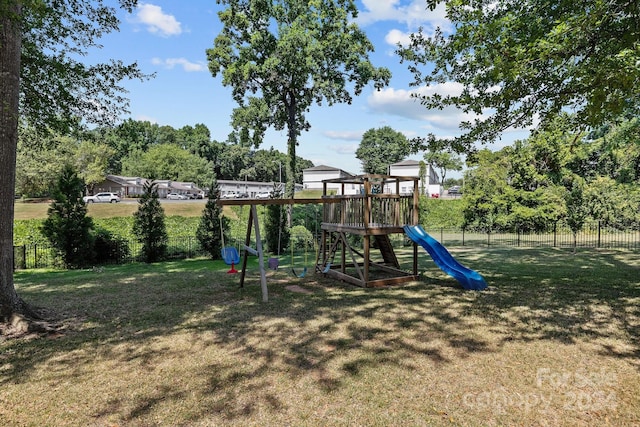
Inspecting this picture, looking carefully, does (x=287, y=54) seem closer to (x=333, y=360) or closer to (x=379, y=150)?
→ (x=333, y=360)

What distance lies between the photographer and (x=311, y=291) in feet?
27.4

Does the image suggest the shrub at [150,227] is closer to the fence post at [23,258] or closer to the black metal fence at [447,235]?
the black metal fence at [447,235]

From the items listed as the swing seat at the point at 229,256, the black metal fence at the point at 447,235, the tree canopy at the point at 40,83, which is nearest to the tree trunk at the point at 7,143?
the tree canopy at the point at 40,83

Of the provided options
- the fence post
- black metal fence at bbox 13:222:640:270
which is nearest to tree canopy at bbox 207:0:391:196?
black metal fence at bbox 13:222:640:270

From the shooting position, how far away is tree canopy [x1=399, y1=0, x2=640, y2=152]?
15.5ft

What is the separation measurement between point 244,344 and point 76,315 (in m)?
3.56

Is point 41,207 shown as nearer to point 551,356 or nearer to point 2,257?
point 2,257

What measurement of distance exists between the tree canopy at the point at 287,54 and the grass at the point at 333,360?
17.6 meters

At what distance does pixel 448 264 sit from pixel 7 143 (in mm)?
8507

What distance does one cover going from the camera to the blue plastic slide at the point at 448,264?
8125 mm

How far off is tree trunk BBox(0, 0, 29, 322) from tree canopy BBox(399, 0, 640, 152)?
6.61 metres

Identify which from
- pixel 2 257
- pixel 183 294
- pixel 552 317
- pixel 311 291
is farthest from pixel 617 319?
pixel 2 257

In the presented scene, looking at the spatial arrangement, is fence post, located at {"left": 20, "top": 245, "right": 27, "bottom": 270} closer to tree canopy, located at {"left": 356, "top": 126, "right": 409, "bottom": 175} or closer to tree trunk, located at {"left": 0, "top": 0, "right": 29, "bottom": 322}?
tree trunk, located at {"left": 0, "top": 0, "right": 29, "bottom": 322}

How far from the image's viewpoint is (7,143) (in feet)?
17.7
